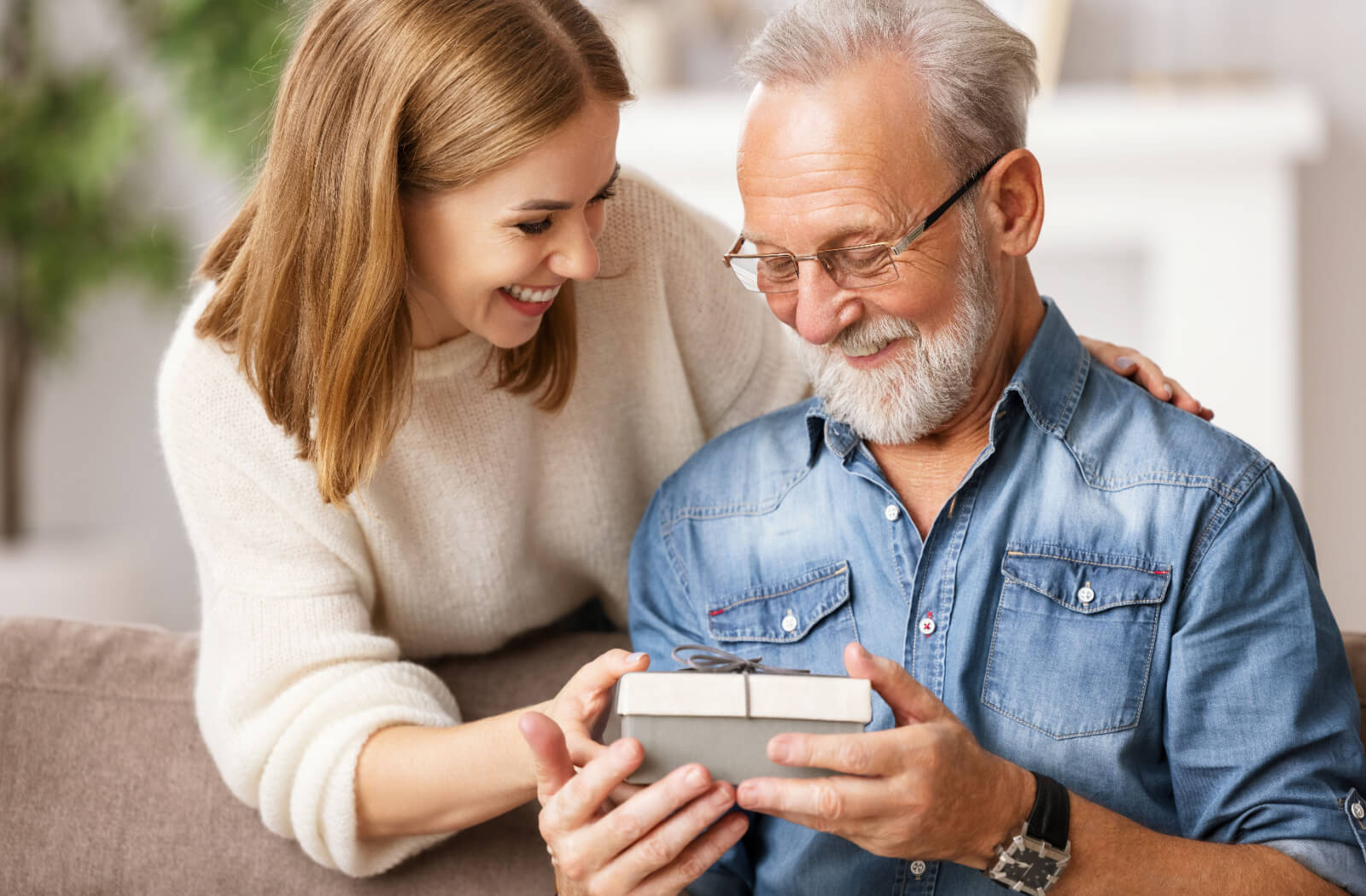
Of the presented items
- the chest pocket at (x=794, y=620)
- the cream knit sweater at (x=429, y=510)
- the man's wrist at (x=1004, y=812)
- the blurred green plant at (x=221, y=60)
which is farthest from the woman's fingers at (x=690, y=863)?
the blurred green plant at (x=221, y=60)

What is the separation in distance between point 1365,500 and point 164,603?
367cm

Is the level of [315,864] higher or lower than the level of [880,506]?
lower

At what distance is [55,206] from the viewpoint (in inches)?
147

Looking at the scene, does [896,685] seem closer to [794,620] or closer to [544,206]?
[794,620]

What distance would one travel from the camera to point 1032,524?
1404 millimetres

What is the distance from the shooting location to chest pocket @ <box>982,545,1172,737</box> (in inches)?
52.3

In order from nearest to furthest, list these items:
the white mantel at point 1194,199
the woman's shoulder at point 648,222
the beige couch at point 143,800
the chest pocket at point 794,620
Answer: the chest pocket at point 794,620 < the beige couch at point 143,800 < the woman's shoulder at point 648,222 < the white mantel at point 1194,199

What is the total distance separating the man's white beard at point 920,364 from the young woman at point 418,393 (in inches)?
9.4

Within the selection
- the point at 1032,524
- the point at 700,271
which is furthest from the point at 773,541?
the point at 700,271

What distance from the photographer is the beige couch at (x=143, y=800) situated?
159cm

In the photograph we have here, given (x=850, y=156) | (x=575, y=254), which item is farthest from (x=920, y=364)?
(x=575, y=254)

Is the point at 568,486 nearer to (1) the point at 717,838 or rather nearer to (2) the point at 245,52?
(1) the point at 717,838

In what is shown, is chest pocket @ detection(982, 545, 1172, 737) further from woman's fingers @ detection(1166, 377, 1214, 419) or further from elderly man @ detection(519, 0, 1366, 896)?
woman's fingers @ detection(1166, 377, 1214, 419)

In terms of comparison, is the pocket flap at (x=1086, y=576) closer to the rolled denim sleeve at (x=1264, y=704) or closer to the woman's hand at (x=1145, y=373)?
the rolled denim sleeve at (x=1264, y=704)
